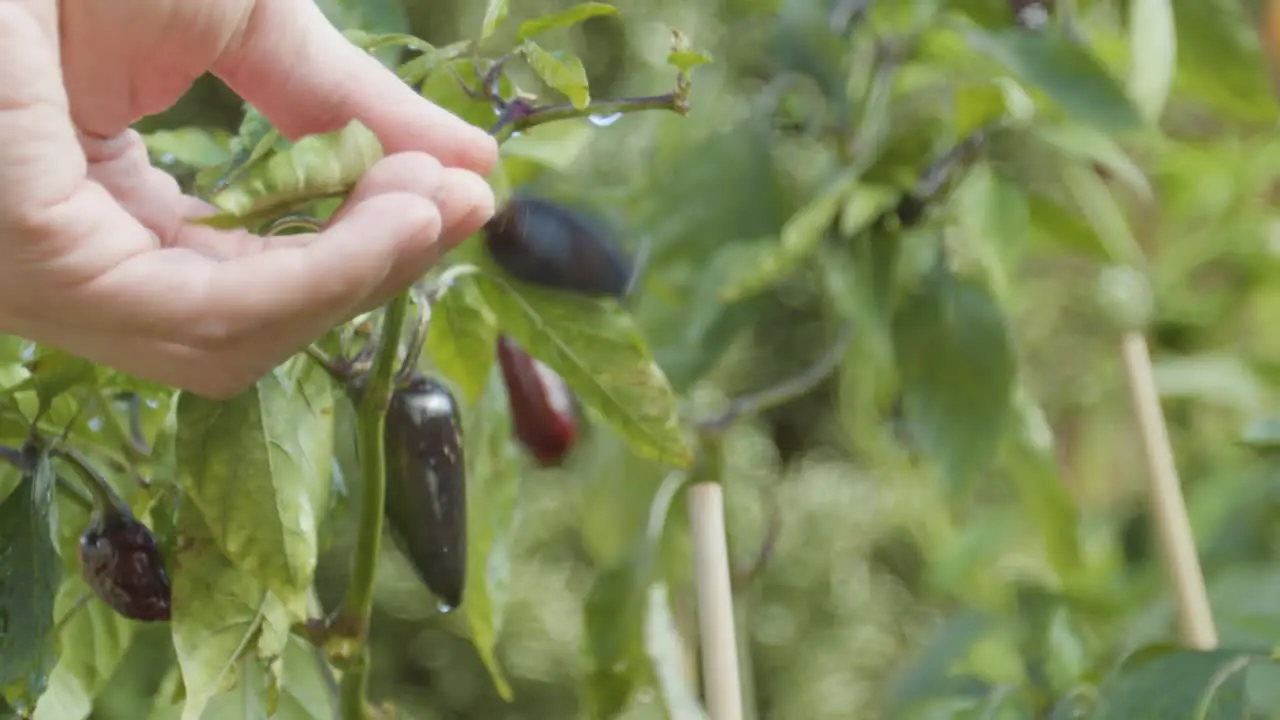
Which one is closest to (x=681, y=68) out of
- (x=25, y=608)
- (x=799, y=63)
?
(x=25, y=608)

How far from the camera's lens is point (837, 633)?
3.67 ft

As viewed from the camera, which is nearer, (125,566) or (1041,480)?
(125,566)

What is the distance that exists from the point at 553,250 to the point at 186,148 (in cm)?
13

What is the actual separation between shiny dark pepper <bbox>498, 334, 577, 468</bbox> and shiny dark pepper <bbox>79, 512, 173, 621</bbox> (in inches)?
7.9

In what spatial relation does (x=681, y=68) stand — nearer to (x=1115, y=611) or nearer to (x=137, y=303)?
(x=137, y=303)

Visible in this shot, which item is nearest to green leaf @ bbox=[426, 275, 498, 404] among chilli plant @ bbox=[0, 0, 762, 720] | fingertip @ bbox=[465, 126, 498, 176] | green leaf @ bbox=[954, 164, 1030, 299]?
chilli plant @ bbox=[0, 0, 762, 720]

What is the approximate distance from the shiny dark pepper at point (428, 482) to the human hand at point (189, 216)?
0.08 meters

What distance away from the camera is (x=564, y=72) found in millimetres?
270

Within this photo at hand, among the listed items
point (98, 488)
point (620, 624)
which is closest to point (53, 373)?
point (98, 488)

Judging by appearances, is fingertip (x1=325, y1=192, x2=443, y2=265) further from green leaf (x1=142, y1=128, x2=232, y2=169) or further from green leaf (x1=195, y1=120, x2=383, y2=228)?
green leaf (x1=142, y1=128, x2=232, y2=169)

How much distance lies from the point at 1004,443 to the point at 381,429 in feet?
1.27

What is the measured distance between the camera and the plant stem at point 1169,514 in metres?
0.49

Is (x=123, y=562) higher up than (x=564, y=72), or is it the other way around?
(x=564, y=72)

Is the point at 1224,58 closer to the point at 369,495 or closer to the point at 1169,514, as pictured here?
the point at 1169,514
